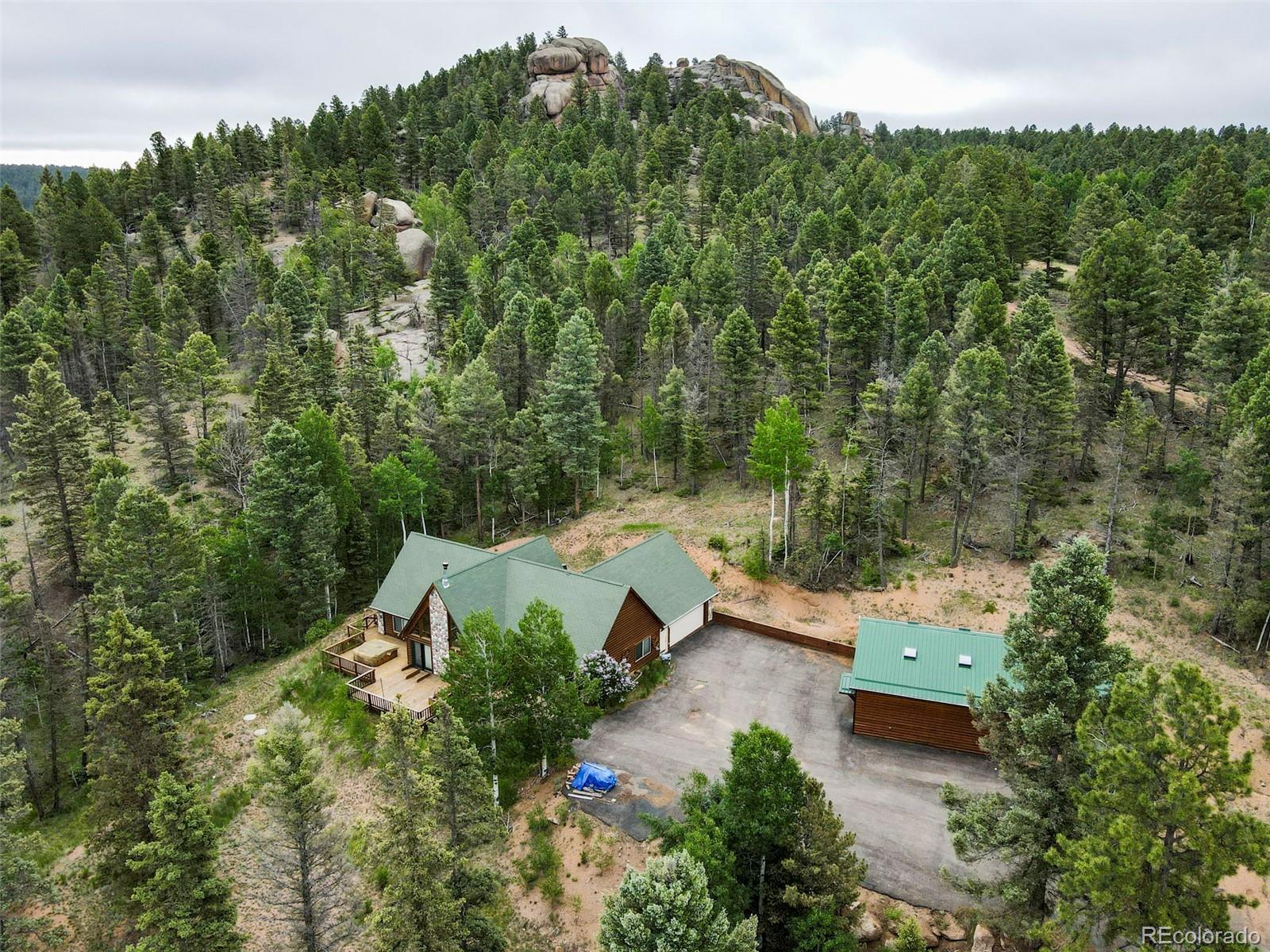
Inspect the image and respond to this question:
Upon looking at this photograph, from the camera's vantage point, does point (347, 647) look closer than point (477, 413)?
Yes

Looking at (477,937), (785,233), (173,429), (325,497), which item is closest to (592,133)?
(785,233)

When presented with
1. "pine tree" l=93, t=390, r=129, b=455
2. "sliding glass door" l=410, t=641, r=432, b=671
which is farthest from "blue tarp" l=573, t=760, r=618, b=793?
"pine tree" l=93, t=390, r=129, b=455

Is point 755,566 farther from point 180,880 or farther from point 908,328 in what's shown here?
point 180,880

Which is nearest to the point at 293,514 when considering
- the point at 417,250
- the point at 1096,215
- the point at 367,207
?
the point at 417,250

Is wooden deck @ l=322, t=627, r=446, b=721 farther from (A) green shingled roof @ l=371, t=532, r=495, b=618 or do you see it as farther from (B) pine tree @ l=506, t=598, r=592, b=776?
(B) pine tree @ l=506, t=598, r=592, b=776

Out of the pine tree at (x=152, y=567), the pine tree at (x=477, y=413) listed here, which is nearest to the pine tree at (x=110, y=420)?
the pine tree at (x=152, y=567)

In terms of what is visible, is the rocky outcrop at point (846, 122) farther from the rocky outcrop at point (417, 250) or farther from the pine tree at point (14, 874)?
the pine tree at point (14, 874)
